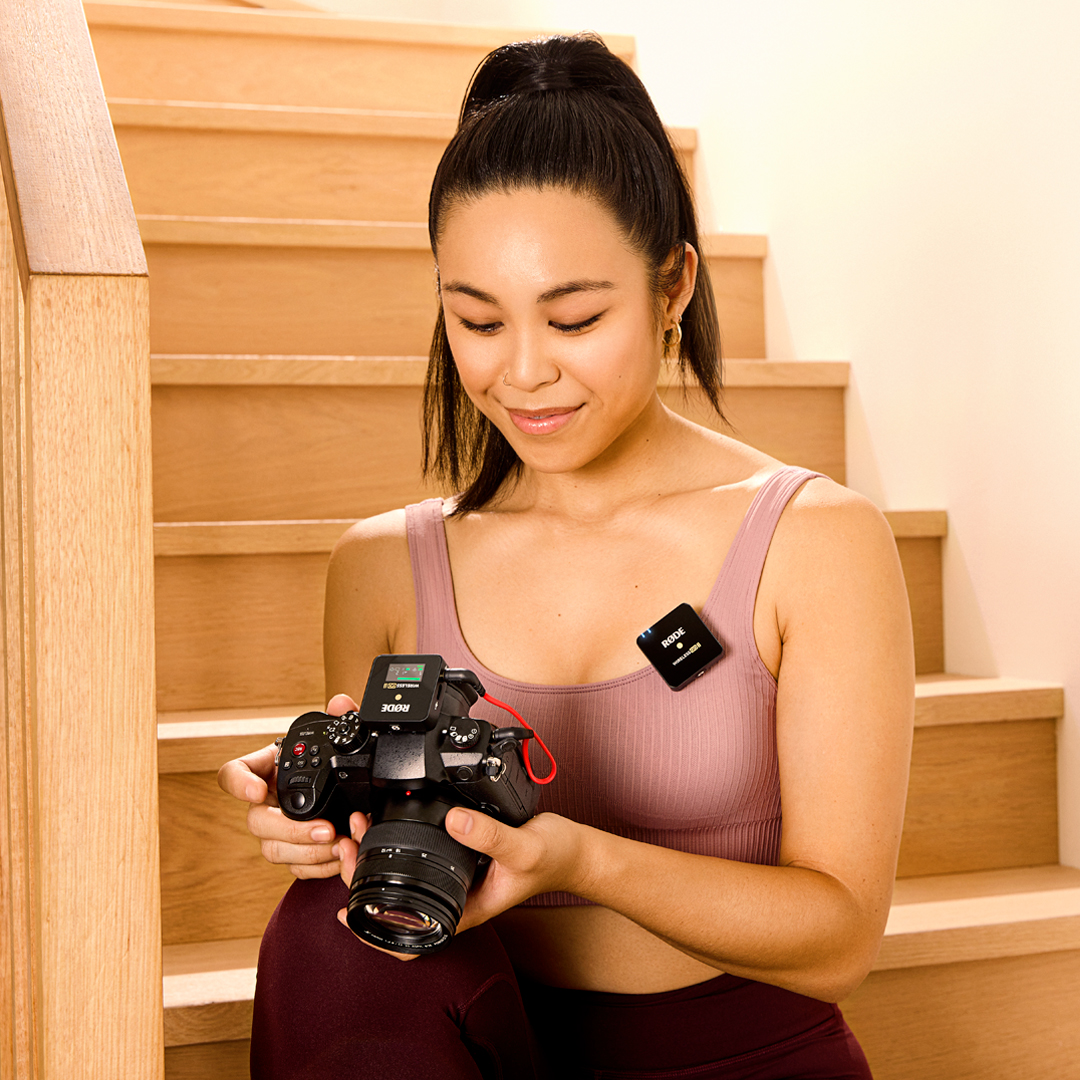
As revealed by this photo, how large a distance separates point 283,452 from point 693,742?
0.88m

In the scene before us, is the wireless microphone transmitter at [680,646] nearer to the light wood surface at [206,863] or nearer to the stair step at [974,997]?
the stair step at [974,997]

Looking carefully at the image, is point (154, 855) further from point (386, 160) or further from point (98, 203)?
point (386, 160)

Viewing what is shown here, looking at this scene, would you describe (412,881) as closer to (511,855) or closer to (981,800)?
(511,855)

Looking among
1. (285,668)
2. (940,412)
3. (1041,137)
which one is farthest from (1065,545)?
(285,668)

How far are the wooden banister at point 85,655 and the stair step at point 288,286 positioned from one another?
1.21 meters

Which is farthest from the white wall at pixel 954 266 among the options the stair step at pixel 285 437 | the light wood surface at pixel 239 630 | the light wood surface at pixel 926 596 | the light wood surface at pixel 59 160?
the light wood surface at pixel 59 160

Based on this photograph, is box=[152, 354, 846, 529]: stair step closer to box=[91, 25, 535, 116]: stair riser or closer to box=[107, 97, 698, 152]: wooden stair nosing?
box=[107, 97, 698, 152]: wooden stair nosing

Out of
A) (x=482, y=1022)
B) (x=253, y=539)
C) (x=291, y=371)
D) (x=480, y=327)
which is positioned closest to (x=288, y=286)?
(x=291, y=371)

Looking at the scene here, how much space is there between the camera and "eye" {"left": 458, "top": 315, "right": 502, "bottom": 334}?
1004 millimetres

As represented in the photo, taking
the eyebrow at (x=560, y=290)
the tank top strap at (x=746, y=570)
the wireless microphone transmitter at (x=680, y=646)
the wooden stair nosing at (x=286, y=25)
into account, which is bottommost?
the wireless microphone transmitter at (x=680, y=646)

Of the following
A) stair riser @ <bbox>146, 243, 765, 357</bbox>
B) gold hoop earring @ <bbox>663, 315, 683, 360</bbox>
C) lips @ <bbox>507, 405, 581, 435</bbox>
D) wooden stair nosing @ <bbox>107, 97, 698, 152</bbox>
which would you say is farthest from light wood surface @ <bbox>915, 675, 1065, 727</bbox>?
wooden stair nosing @ <bbox>107, 97, 698, 152</bbox>

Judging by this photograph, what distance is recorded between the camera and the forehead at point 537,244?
3.17 ft

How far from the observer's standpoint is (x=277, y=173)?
7.23ft

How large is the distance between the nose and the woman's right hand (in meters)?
0.30
